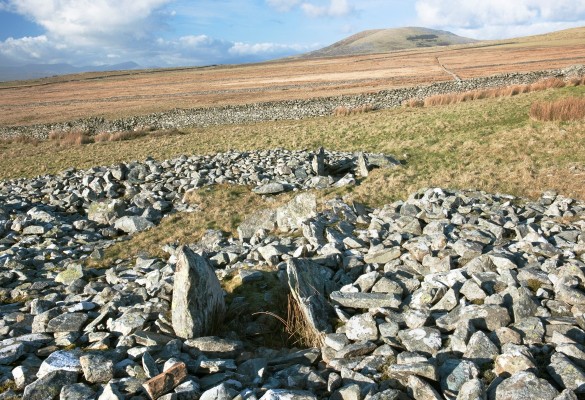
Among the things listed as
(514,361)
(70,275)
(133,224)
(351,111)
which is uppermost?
(351,111)

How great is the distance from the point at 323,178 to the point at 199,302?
37.4ft

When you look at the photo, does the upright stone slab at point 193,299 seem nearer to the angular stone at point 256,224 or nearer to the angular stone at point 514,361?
the angular stone at point 514,361

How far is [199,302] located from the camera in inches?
288

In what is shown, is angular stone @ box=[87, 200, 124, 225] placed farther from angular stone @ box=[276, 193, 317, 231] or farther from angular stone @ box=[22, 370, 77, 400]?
angular stone @ box=[22, 370, 77, 400]

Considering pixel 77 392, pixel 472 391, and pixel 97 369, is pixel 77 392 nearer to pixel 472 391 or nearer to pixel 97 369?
pixel 97 369

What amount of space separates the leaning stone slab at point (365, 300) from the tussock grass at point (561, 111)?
19.0 meters

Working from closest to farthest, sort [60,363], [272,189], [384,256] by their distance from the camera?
1. [60,363]
2. [384,256]
3. [272,189]

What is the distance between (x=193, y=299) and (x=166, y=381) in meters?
1.74

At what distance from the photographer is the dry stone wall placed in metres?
44.2

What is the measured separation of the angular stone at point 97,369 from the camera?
5926 millimetres

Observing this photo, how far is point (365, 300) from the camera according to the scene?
767 centimetres

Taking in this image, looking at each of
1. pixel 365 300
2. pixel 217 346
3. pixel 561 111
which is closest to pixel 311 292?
pixel 365 300

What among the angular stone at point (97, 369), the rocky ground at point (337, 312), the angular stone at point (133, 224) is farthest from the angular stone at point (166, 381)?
the angular stone at point (133, 224)

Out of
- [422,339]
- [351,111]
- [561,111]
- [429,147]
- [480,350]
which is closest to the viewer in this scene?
[480,350]
